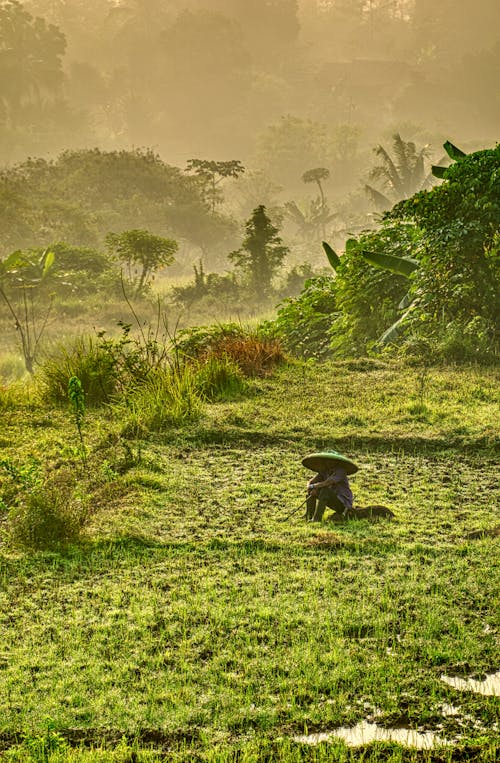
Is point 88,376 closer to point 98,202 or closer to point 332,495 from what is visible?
point 332,495

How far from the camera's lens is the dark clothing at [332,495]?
16.5ft

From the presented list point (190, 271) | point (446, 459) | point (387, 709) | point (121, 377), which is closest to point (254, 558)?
point (387, 709)

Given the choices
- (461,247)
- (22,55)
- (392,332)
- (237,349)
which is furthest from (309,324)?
(22,55)

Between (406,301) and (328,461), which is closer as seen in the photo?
(328,461)

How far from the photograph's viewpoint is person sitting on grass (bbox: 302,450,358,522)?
16.4 feet

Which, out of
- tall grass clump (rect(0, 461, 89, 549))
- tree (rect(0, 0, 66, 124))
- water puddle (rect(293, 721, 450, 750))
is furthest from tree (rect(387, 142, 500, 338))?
tree (rect(0, 0, 66, 124))

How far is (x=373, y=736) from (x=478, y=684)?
0.54 metres

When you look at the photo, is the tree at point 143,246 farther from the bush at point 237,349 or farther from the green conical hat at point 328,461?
the green conical hat at point 328,461

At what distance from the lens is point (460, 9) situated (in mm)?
111688

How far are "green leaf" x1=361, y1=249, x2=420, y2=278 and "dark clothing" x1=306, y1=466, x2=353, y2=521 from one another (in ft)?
18.3

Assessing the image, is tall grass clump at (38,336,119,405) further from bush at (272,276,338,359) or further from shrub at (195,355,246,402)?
bush at (272,276,338,359)

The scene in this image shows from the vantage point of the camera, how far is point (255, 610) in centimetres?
393

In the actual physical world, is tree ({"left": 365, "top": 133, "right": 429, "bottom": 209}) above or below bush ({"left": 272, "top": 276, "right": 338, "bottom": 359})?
above

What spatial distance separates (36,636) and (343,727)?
150 centimetres
